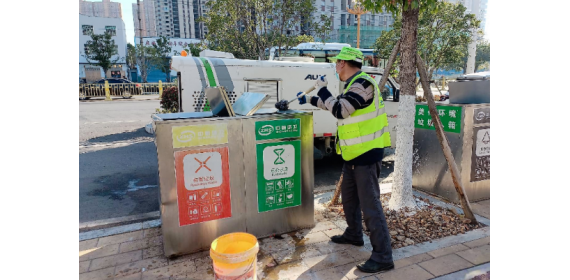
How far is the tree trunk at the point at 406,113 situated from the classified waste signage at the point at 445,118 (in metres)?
0.81

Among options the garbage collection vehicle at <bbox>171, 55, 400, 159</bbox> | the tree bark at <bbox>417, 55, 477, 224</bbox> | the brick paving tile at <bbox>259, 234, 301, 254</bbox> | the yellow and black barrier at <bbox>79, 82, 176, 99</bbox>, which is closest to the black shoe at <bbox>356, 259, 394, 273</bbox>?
the brick paving tile at <bbox>259, 234, 301, 254</bbox>

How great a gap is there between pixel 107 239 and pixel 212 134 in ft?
5.77

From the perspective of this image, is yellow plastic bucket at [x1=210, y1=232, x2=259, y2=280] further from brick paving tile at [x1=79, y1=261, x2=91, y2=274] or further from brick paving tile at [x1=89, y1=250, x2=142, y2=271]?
brick paving tile at [x1=79, y1=261, x2=91, y2=274]

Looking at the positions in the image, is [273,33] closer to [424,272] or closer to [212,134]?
[212,134]

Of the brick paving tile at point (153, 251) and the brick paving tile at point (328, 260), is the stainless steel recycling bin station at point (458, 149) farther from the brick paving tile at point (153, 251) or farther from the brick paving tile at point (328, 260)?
the brick paving tile at point (153, 251)

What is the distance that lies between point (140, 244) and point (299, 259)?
A: 170cm

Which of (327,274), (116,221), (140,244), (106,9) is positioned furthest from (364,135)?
(106,9)

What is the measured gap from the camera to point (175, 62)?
234 inches

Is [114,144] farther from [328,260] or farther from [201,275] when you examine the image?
[328,260]

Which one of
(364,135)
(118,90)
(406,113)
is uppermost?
(118,90)

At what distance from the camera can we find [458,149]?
4699 mm

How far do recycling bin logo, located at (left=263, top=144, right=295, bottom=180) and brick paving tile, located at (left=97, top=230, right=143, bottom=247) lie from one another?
1.62m

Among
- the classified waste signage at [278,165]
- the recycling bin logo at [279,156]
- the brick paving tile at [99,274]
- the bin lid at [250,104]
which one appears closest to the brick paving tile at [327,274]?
the classified waste signage at [278,165]

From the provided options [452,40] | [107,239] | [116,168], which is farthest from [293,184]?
[452,40]
